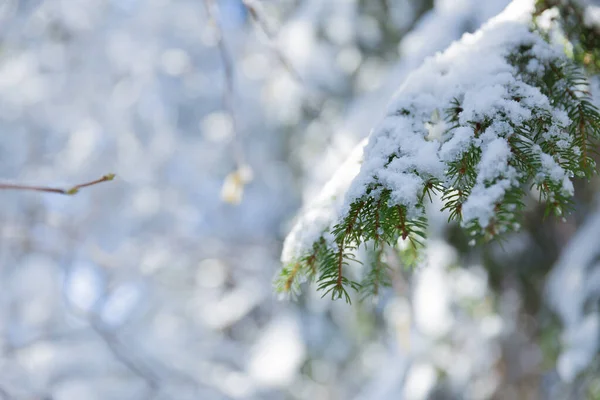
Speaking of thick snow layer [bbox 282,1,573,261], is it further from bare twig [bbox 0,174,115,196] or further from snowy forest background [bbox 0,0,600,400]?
snowy forest background [bbox 0,0,600,400]

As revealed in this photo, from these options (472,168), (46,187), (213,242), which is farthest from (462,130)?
(213,242)

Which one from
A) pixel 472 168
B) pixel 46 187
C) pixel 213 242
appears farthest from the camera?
pixel 213 242

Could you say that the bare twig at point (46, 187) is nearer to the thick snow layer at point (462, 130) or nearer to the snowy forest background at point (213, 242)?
the thick snow layer at point (462, 130)

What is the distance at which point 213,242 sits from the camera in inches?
167

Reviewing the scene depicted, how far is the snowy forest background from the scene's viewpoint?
271 centimetres

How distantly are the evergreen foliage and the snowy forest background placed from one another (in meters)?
0.92

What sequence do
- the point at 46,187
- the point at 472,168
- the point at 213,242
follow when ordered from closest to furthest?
the point at 472,168 < the point at 46,187 < the point at 213,242

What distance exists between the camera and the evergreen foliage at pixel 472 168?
751 mm

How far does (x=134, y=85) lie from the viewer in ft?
14.4

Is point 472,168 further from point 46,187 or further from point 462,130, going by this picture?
point 46,187

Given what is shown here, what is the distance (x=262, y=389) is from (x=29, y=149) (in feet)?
10.5

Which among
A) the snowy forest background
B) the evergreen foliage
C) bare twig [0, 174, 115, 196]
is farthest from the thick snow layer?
the snowy forest background

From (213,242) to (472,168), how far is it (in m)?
3.64

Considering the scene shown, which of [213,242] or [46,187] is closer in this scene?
[46,187]
